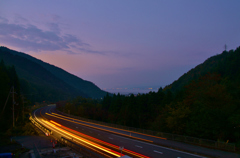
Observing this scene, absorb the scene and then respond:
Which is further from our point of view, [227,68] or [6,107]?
[227,68]

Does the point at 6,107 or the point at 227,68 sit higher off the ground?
the point at 227,68

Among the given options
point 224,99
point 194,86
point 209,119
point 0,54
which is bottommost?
point 209,119

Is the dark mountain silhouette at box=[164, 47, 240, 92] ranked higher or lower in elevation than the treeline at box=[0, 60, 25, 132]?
higher

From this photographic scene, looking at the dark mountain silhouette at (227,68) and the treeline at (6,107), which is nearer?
the treeline at (6,107)

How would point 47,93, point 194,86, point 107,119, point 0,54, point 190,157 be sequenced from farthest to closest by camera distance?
point 0,54 < point 47,93 < point 107,119 < point 194,86 < point 190,157

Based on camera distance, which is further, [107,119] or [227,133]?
[107,119]

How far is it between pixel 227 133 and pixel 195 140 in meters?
4.94

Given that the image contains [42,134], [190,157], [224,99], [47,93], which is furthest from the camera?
[47,93]

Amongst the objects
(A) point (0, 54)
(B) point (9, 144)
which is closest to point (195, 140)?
(B) point (9, 144)

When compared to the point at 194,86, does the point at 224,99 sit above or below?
below

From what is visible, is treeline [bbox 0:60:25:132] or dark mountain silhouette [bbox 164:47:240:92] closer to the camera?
treeline [bbox 0:60:25:132]

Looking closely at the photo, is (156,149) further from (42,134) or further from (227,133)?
(42,134)

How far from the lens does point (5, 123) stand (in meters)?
41.6

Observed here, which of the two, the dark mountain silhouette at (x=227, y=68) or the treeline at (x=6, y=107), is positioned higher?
the dark mountain silhouette at (x=227, y=68)
